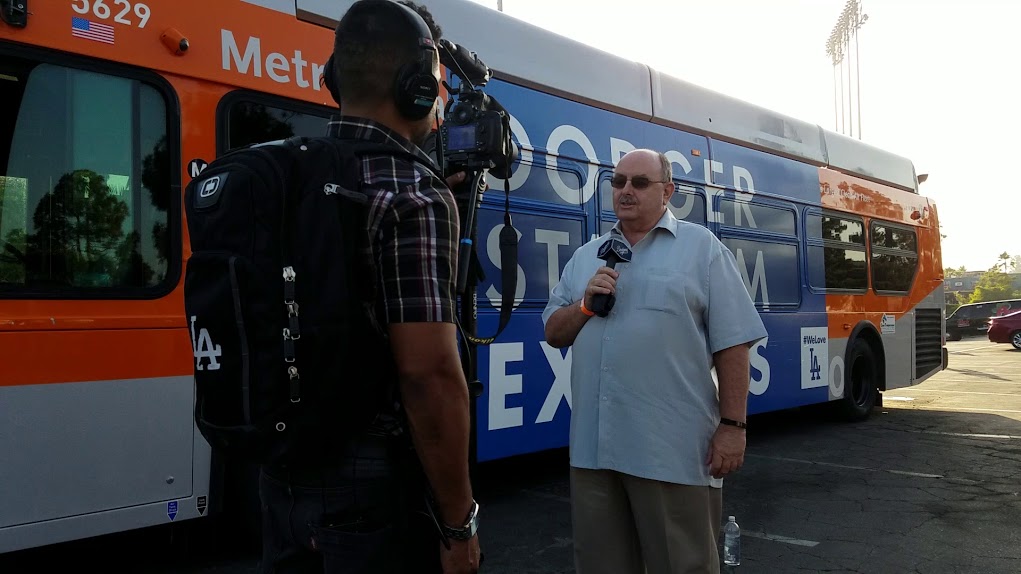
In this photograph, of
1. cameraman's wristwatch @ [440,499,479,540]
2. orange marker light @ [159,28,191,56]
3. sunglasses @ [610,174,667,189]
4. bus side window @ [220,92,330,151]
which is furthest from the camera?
bus side window @ [220,92,330,151]

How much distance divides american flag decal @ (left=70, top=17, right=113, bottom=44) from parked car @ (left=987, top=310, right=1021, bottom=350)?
31.8 metres

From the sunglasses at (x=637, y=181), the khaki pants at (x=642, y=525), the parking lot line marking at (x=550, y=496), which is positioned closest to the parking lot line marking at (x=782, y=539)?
the parking lot line marking at (x=550, y=496)

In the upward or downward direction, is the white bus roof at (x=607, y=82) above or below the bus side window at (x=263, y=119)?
above

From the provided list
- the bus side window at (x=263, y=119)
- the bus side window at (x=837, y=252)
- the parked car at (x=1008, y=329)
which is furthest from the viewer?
the parked car at (x=1008, y=329)

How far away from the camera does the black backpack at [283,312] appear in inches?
56.2

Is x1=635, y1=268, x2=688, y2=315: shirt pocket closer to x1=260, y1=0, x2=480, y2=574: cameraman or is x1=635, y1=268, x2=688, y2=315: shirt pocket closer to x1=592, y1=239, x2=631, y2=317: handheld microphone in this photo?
x1=592, y1=239, x2=631, y2=317: handheld microphone

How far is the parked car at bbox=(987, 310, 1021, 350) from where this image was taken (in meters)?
28.4

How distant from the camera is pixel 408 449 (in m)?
1.55

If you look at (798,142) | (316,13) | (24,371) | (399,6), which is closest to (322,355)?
(399,6)

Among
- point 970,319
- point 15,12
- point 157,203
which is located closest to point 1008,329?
point 970,319

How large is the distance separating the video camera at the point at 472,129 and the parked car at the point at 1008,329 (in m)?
31.6

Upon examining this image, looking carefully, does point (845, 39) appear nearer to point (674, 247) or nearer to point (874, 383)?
point (874, 383)

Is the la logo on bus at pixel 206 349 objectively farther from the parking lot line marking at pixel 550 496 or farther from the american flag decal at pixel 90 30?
the parking lot line marking at pixel 550 496

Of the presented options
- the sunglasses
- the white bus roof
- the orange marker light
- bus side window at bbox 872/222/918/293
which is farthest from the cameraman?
bus side window at bbox 872/222/918/293
